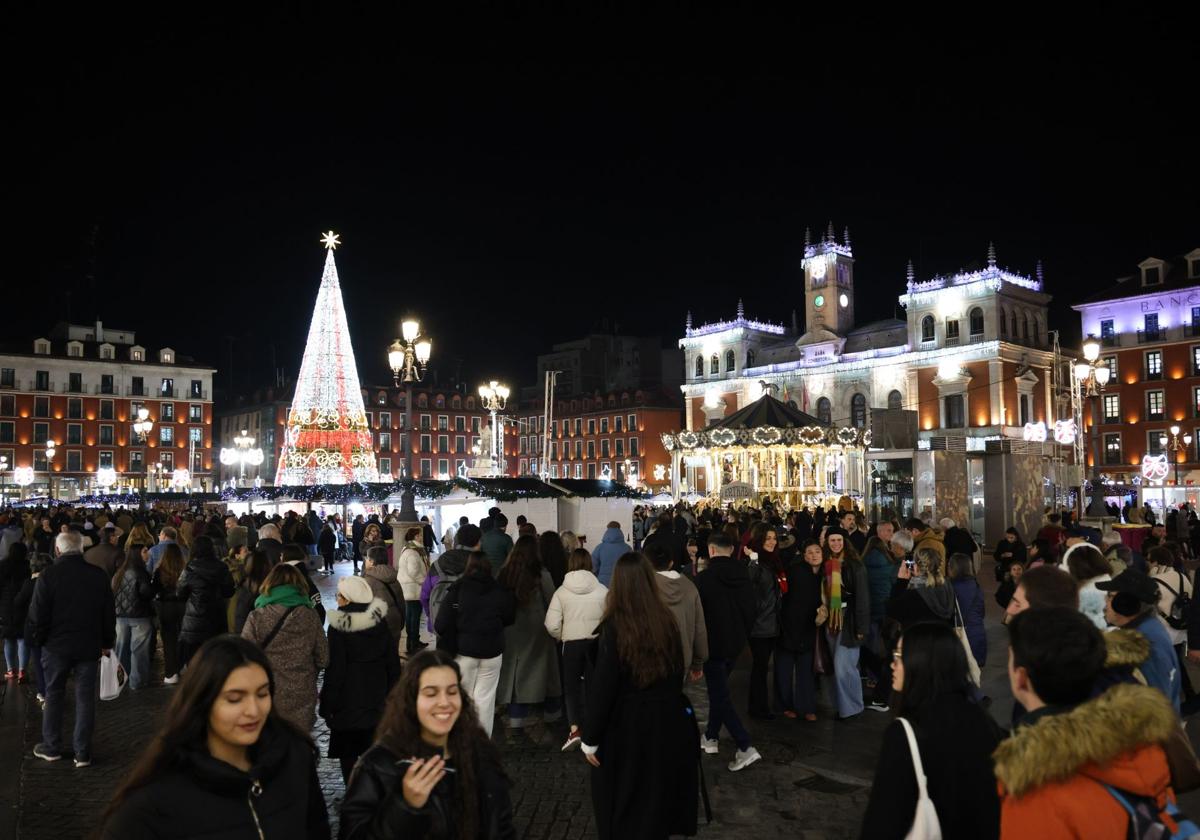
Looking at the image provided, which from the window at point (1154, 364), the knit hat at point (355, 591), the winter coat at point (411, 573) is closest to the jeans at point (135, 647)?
the winter coat at point (411, 573)

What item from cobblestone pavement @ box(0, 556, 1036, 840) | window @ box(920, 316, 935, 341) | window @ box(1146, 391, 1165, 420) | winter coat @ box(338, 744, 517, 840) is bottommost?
cobblestone pavement @ box(0, 556, 1036, 840)

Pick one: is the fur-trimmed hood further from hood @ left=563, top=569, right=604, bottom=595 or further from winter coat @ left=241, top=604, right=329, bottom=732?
hood @ left=563, top=569, right=604, bottom=595

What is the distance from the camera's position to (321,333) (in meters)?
26.2

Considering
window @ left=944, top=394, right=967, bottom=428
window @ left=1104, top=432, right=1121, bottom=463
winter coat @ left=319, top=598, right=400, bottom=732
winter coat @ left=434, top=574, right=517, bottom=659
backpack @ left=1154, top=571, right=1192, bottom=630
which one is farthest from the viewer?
window @ left=944, top=394, right=967, bottom=428

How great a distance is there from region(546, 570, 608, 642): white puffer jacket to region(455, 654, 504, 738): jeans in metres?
0.50

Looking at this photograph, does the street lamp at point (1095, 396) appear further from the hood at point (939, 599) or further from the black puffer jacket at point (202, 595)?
the black puffer jacket at point (202, 595)

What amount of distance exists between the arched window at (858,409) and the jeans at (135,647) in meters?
55.4

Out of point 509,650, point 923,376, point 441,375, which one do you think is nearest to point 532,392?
point 441,375

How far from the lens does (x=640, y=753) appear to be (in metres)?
4.57

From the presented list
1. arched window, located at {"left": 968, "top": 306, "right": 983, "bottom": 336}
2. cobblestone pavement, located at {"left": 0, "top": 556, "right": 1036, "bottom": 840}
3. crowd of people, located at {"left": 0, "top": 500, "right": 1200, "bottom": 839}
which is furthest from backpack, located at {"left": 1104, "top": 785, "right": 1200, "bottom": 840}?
arched window, located at {"left": 968, "top": 306, "right": 983, "bottom": 336}

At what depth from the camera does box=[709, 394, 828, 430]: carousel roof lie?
105ft

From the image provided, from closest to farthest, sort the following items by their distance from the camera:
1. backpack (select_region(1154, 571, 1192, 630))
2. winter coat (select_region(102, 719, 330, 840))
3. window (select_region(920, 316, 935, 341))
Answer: winter coat (select_region(102, 719, 330, 840)) < backpack (select_region(1154, 571, 1192, 630)) < window (select_region(920, 316, 935, 341))

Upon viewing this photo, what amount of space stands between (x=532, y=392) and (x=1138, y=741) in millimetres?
88706

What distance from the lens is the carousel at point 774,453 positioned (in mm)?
32062
